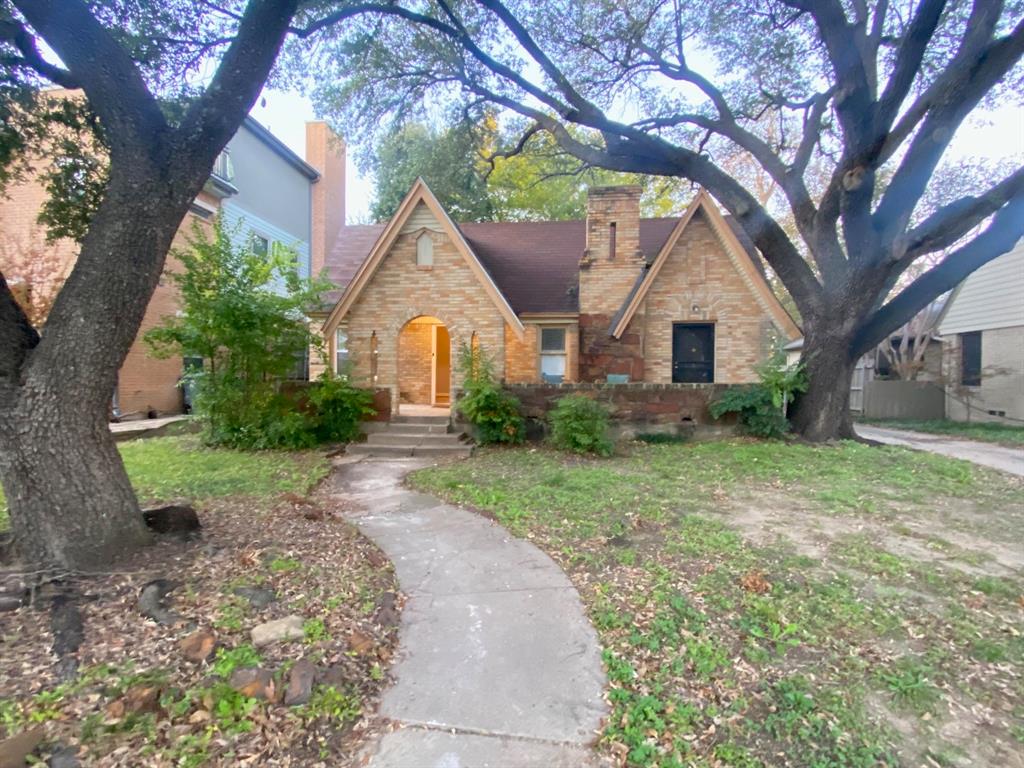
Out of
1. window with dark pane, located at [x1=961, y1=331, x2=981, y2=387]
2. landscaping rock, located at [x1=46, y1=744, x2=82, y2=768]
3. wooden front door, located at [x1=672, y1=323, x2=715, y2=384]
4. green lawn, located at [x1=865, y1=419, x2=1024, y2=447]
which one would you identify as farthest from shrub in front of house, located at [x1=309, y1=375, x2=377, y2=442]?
window with dark pane, located at [x1=961, y1=331, x2=981, y2=387]

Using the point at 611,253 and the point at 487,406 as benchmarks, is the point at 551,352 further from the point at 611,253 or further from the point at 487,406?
the point at 487,406

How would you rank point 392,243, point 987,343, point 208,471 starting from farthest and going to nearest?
point 987,343, point 392,243, point 208,471

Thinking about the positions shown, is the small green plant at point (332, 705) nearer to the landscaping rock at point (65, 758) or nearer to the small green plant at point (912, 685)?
the landscaping rock at point (65, 758)

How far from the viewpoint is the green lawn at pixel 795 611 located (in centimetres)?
239

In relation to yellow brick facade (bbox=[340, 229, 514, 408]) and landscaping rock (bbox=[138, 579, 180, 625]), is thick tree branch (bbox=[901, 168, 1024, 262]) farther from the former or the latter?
landscaping rock (bbox=[138, 579, 180, 625])

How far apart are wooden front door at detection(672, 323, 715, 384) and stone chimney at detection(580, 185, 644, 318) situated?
1.72 m

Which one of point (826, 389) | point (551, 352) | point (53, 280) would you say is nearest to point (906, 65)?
point (826, 389)

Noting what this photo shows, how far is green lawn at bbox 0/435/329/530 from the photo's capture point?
6438mm

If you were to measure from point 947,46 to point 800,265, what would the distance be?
5584 millimetres

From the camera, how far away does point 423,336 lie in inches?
601

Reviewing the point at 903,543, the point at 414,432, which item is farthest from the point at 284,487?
the point at 903,543

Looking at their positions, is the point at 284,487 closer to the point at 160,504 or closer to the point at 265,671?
the point at 160,504

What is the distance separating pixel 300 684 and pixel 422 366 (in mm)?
12925

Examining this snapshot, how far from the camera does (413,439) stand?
34.5 ft
